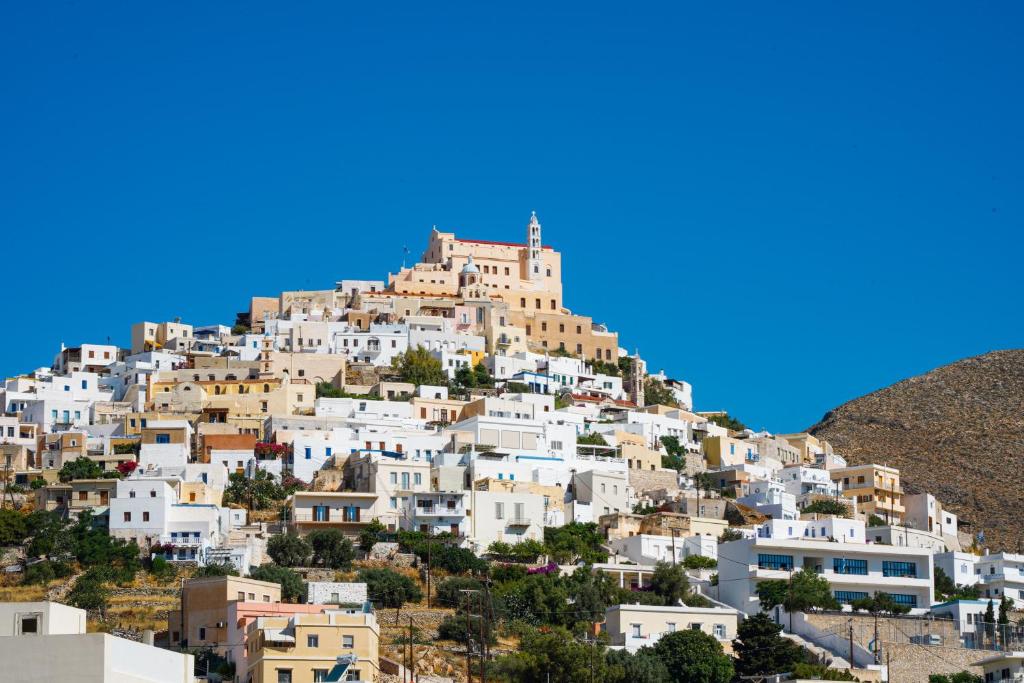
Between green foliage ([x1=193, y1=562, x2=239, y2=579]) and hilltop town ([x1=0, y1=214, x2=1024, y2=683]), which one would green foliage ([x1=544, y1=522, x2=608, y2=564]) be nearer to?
hilltop town ([x1=0, y1=214, x2=1024, y2=683])

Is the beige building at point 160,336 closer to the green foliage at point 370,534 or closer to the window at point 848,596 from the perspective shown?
the green foliage at point 370,534

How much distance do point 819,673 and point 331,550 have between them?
16.4 meters

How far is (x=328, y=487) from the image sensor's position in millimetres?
67688

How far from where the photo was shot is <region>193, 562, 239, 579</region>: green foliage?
184 feet

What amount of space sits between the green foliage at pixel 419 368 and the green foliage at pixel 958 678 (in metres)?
34.5

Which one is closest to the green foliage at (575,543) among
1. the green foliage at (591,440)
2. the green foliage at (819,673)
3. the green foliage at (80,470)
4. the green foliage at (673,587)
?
the green foliage at (673,587)

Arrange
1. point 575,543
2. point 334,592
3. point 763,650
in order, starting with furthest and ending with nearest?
point 575,543 → point 334,592 → point 763,650

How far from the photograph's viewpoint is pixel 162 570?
58781 millimetres

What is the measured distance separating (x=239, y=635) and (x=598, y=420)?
114ft

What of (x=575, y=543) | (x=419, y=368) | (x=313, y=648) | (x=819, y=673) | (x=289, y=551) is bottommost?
(x=819, y=673)

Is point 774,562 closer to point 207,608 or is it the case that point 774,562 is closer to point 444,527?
point 444,527

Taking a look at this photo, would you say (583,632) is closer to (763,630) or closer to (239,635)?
(763,630)

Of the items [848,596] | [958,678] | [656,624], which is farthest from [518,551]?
[958,678]

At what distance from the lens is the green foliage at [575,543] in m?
63.2
